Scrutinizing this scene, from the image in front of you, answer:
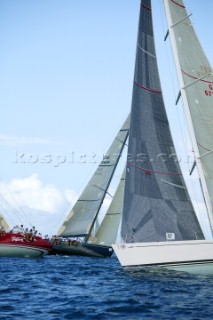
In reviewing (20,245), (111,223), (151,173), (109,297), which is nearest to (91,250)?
(111,223)

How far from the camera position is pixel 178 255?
59.7ft

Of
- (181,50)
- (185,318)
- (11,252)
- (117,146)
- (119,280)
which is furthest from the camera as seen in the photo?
(117,146)

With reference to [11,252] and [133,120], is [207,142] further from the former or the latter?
[11,252]

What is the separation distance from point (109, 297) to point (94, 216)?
95.4ft

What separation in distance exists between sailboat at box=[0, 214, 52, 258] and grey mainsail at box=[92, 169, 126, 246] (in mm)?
9859

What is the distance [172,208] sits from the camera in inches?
787

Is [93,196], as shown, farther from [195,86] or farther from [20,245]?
[195,86]

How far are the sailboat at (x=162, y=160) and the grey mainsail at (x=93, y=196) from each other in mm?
22572

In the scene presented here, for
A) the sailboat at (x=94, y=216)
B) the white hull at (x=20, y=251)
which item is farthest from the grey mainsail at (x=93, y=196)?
the white hull at (x=20, y=251)

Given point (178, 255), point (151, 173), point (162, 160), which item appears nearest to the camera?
point (178, 255)

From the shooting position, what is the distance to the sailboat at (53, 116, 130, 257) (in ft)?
136

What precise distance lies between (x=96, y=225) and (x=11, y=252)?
1273 cm

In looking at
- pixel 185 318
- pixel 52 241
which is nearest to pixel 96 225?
pixel 52 241

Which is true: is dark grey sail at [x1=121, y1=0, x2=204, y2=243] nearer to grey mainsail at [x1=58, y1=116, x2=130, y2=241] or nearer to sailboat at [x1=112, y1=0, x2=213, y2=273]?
sailboat at [x1=112, y1=0, x2=213, y2=273]
